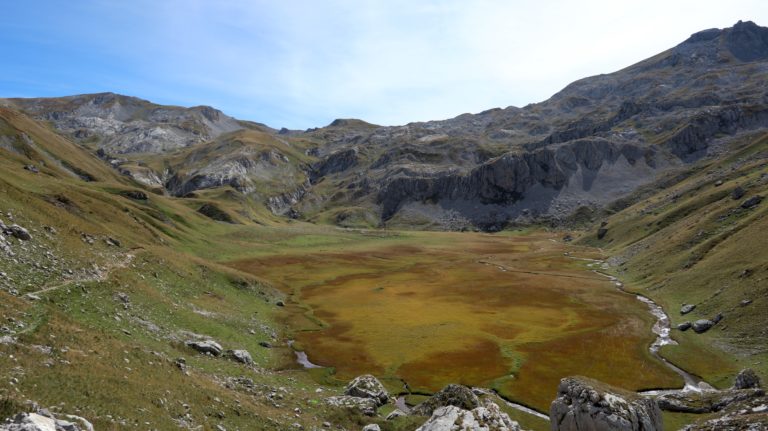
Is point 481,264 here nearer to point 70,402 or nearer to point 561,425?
point 561,425

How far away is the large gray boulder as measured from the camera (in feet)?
94.1

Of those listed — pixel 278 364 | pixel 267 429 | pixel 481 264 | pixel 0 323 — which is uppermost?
pixel 0 323

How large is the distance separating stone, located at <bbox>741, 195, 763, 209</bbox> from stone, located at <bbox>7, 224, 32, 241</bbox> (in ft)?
439

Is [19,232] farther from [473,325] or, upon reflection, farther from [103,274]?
[473,325]

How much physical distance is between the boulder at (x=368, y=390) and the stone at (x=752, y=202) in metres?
106

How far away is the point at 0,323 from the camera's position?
81.4 feet

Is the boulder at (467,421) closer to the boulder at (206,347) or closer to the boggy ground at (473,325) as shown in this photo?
the boggy ground at (473,325)

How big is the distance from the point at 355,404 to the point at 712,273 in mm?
74729

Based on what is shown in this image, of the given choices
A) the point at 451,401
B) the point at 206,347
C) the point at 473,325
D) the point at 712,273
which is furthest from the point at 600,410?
the point at 712,273

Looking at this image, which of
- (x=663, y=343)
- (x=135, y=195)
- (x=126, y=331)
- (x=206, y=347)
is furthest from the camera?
(x=135, y=195)

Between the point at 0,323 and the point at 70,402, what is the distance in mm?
9061

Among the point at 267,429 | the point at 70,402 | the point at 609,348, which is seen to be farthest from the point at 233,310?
the point at 609,348

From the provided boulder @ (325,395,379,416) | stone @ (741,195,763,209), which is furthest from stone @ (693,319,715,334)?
stone @ (741,195,763,209)

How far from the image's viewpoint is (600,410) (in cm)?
2923
